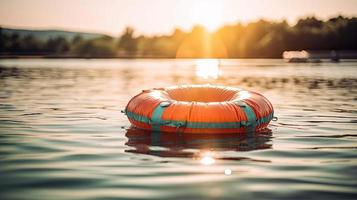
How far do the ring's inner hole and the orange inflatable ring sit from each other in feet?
3.15

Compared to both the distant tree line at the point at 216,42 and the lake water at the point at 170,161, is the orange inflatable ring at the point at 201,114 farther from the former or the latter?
the distant tree line at the point at 216,42

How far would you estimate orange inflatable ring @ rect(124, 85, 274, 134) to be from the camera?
29.0ft

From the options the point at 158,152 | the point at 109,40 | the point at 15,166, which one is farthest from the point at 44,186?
the point at 109,40

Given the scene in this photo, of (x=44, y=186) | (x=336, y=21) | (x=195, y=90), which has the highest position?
Answer: (x=336, y=21)

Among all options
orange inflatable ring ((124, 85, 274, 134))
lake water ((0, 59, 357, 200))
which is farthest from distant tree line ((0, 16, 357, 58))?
orange inflatable ring ((124, 85, 274, 134))

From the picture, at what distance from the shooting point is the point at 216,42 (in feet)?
454

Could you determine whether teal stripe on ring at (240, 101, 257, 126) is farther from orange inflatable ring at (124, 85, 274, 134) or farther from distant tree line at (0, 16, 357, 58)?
distant tree line at (0, 16, 357, 58)

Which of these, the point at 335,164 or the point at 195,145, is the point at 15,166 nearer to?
the point at 195,145

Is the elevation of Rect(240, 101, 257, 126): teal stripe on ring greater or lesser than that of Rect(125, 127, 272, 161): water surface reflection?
greater

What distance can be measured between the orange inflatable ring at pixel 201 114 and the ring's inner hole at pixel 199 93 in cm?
96

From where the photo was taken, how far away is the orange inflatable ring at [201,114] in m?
8.83

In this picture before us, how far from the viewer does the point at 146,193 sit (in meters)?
5.34

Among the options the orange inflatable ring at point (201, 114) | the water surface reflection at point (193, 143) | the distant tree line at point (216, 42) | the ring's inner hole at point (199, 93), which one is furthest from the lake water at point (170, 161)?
the distant tree line at point (216, 42)

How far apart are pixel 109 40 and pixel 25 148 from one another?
470 ft
